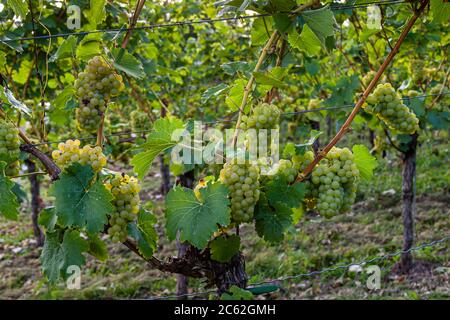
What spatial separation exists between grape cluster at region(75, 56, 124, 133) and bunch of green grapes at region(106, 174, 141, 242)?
230 mm

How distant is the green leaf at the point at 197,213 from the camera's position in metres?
1.44

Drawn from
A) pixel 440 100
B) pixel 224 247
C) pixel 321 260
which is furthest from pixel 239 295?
pixel 321 260

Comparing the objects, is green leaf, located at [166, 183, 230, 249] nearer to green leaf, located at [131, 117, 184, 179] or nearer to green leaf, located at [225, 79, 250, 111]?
green leaf, located at [131, 117, 184, 179]

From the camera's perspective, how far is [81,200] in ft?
4.69

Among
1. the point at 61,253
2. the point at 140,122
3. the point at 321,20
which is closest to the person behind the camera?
the point at 321,20

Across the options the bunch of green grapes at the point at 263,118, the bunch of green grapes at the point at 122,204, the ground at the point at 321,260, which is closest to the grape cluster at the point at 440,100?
the ground at the point at 321,260

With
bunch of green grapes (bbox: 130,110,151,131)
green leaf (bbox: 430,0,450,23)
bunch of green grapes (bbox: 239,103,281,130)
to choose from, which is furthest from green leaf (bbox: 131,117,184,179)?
bunch of green grapes (bbox: 130,110,151,131)

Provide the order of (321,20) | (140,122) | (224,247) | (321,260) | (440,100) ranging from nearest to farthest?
(321,20) → (224,247) → (440,100) → (140,122) → (321,260)

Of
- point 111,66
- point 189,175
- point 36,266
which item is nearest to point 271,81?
point 111,66

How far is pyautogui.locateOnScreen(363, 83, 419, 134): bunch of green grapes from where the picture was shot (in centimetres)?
177

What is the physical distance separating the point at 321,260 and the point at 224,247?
10.4ft

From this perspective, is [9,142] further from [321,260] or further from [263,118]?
[321,260]

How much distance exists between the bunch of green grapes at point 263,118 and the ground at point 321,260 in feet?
7.13
